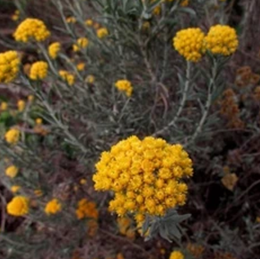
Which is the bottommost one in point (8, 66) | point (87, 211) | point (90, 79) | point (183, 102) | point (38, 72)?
point (87, 211)

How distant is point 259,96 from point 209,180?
624 millimetres

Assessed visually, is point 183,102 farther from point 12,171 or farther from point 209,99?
point 12,171

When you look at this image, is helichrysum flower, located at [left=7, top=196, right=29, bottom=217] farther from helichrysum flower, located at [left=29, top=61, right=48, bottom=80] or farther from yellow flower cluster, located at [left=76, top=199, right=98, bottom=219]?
helichrysum flower, located at [left=29, top=61, right=48, bottom=80]

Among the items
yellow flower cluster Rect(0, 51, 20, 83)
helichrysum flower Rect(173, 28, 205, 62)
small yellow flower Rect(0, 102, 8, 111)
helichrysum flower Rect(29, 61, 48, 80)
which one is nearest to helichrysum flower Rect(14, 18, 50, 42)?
helichrysum flower Rect(29, 61, 48, 80)

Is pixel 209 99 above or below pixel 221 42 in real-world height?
below

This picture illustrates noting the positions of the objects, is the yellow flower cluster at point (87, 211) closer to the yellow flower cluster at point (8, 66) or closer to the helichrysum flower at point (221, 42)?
the yellow flower cluster at point (8, 66)

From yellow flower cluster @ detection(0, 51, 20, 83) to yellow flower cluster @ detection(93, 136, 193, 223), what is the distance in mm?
882

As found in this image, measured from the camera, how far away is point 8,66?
1.90 m

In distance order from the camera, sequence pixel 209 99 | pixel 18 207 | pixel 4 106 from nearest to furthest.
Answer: pixel 209 99 → pixel 18 207 → pixel 4 106

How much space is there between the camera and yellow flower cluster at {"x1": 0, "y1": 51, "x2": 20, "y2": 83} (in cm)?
188

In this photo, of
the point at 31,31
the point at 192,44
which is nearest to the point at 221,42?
the point at 192,44

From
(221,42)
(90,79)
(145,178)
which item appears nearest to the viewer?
(145,178)

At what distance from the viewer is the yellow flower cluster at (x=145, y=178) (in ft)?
3.83

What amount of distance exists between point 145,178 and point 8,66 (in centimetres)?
102
